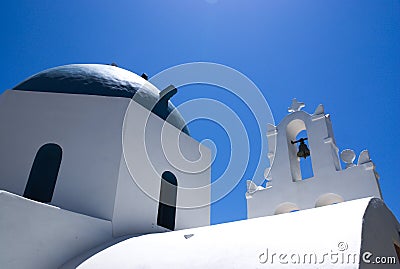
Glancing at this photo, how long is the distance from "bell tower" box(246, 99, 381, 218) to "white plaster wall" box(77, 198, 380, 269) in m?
2.85

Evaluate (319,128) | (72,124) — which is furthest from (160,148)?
(319,128)

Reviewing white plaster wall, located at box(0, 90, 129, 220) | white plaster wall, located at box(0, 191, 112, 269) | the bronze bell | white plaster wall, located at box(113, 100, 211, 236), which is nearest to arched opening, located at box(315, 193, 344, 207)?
the bronze bell

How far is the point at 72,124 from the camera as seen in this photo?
6512mm

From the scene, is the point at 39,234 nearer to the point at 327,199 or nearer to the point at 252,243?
the point at 252,243

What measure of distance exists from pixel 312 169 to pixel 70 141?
5.19 metres

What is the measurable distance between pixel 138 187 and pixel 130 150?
0.78 m

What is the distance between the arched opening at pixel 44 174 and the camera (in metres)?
6.03

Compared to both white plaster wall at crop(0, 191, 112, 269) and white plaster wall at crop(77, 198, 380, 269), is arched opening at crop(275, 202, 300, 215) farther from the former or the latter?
white plaster wall at crop(0, 191, 112, 269)

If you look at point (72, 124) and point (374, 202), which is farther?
point (72, 124)

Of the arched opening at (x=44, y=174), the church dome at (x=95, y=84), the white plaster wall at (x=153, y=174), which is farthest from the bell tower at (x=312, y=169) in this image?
the arched opening at (x=44, y=174)

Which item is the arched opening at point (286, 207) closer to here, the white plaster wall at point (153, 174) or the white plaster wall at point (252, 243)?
the white plaster wall at point (153, 174)

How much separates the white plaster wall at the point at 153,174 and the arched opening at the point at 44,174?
1.37 metres

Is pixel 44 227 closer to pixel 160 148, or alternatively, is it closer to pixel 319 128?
pixel 160 148

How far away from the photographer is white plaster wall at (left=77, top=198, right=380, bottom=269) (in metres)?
2.90
